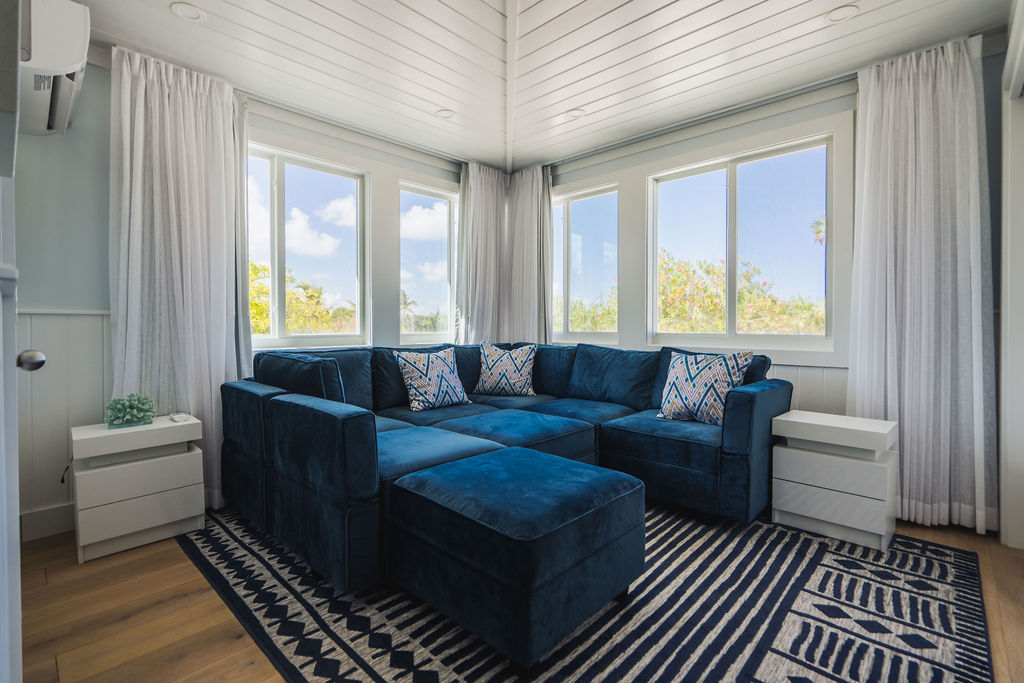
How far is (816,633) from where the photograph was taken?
5.14 feet

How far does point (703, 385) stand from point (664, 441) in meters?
0.44

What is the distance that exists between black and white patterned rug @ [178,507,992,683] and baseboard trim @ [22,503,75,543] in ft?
2.43

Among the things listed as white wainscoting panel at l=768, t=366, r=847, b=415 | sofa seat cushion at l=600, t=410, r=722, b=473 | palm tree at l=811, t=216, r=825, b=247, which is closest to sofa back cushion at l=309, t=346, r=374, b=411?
sofa seat cushion at l=600, t=410, r=722, b=473

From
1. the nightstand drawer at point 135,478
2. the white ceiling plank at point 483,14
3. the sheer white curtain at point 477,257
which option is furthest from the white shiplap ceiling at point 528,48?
the nightstand drawer at point 135,478

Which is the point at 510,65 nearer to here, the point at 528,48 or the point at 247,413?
the point at 528,48

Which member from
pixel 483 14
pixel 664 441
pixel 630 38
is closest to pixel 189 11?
pixel 483 14

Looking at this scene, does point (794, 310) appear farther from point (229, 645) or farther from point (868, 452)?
point (229, 645)

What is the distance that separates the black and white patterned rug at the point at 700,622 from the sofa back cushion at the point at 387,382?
3.47 ft

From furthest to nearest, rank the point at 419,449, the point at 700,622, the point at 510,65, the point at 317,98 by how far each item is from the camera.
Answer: the point at 317,98 < the point at 510,65 < the point at 419,449 < the point at 700,622

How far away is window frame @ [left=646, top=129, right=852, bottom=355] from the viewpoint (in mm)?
2861

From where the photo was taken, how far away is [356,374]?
9.75 ft

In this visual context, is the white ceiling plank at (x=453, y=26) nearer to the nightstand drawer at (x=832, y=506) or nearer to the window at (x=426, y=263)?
the window at (x=426, y=263)

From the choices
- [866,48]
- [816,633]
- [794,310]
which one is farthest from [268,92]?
[816,633]

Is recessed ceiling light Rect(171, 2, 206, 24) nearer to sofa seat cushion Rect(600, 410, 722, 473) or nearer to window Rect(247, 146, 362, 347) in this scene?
window Rect(247, 146, 362, 347)
